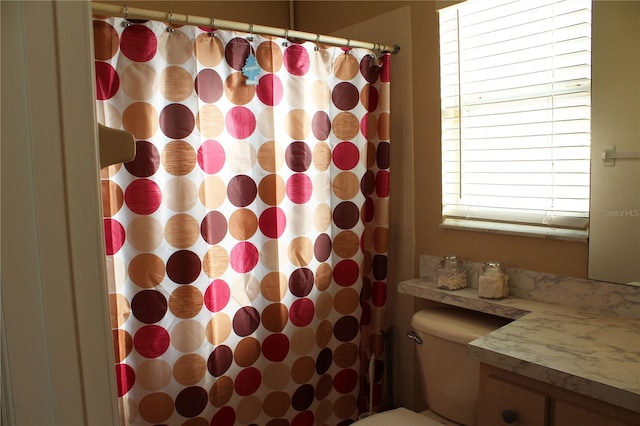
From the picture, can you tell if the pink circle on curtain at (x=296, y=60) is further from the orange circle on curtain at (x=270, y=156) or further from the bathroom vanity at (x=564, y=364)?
the bathroom vanity at (x=564, y=364)

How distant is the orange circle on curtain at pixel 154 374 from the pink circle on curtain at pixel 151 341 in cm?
3

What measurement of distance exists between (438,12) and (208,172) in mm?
1164

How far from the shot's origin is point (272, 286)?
190 centimetres

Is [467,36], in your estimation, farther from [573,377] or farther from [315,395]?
[315,395]

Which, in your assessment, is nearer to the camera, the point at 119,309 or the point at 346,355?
the point at 119,309

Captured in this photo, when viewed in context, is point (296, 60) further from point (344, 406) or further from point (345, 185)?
point (344, 406)

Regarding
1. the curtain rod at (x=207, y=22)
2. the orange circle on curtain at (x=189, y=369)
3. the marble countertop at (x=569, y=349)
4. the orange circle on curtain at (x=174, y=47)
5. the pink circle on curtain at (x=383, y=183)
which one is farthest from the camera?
the pink circle on curtain at (x=383, y=183)

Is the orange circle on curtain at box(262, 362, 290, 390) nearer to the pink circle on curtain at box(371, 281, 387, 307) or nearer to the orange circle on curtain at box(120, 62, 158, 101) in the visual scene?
the pink circle on curtain at box(371, 281, 387, 307)

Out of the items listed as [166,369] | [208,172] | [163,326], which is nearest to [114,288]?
[163,326]

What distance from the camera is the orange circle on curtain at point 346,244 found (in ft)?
6.84

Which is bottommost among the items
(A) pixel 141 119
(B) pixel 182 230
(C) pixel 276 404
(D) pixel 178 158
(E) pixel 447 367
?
(C) pixel 276 404

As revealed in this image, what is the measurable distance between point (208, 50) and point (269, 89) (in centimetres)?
27

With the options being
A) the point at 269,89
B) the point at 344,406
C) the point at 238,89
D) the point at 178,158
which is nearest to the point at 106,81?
the point at 178,158

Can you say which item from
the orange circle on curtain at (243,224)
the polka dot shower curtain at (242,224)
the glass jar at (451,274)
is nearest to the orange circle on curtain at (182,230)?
the polka dot shower curtain at (242,224)
